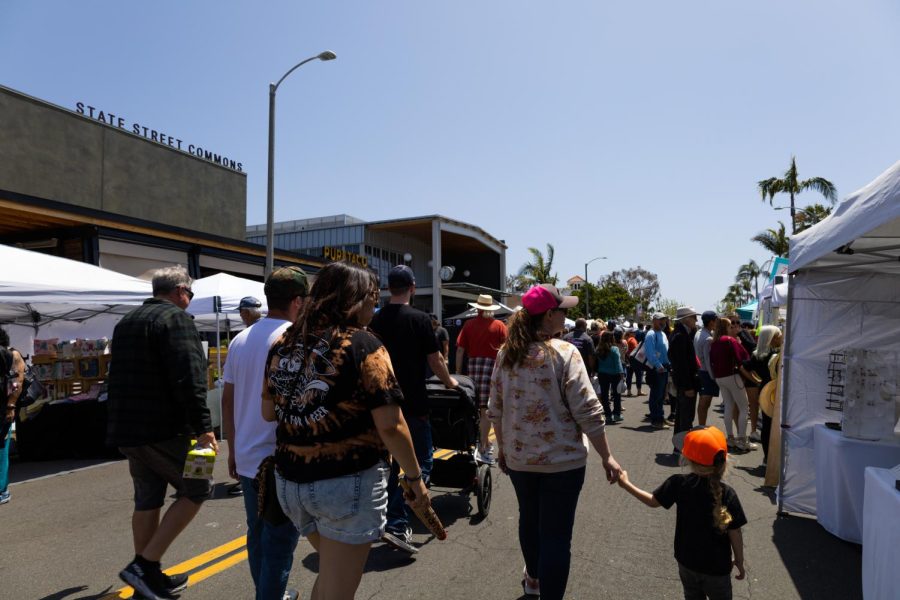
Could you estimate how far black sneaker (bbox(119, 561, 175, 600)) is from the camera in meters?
3.56

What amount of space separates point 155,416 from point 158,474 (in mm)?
376

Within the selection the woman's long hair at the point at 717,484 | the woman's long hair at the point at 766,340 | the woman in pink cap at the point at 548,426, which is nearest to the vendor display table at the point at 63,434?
the woman in pink cap at the point at 548,426

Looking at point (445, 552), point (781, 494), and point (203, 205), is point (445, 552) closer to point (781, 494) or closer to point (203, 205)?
point (781, 494)

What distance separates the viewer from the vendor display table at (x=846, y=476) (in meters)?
4.62

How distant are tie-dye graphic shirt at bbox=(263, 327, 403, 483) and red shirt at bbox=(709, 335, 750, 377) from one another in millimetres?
7204

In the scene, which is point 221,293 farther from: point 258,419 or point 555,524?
point 555,524

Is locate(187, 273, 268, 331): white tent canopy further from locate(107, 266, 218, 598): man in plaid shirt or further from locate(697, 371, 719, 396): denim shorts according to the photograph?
locate(697, 371, 719, 396): denim shorts

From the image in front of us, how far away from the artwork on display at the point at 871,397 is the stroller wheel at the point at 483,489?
291 cm

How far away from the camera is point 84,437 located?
870cm

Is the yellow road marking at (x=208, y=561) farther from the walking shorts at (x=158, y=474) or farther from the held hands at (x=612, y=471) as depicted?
the held hands at (x=612, y=471)

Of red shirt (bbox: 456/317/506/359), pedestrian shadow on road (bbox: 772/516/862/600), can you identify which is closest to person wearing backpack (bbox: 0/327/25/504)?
red shirt (bbox: 456/317/506/359)

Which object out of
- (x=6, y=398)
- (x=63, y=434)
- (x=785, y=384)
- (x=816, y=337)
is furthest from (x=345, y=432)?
(x=63, y=434)

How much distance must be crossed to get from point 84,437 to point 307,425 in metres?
8.07

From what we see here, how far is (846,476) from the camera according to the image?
4715mm
